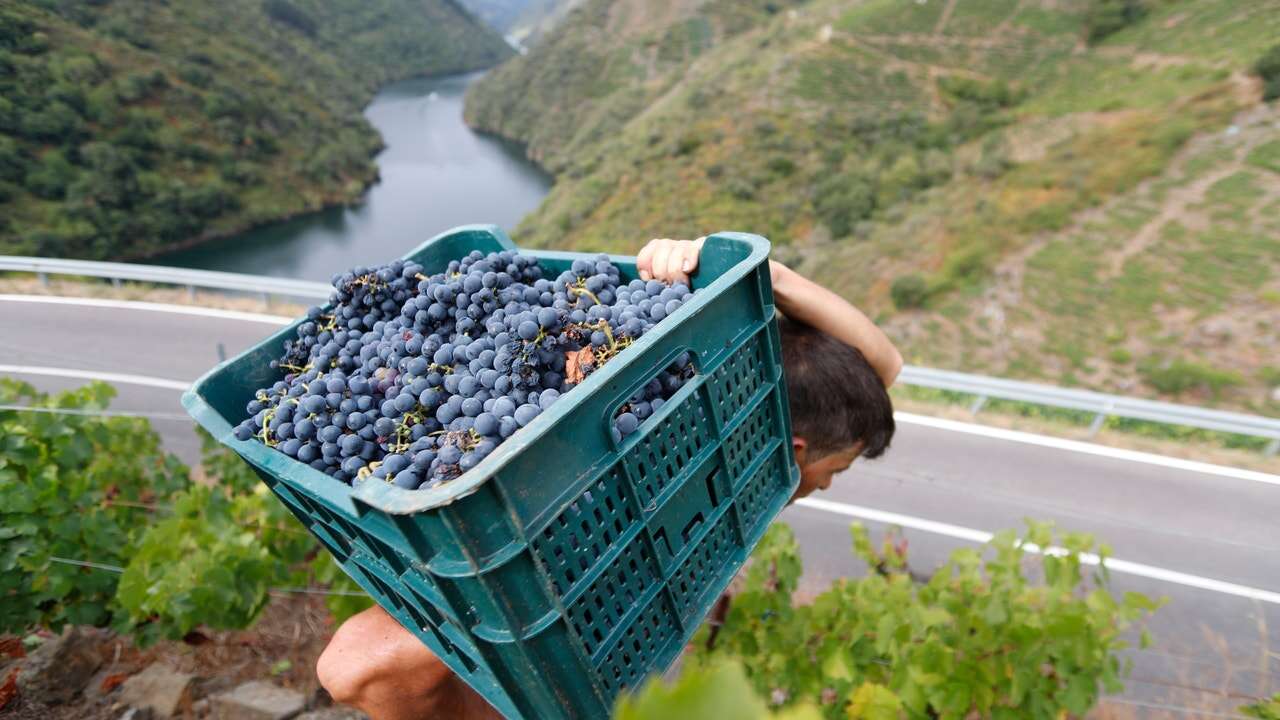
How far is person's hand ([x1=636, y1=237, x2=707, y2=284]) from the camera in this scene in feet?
5.16

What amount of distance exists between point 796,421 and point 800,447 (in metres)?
0.08

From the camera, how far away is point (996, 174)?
28469mm

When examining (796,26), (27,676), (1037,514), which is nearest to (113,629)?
(27,676)

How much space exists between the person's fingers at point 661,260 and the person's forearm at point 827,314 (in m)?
0.34

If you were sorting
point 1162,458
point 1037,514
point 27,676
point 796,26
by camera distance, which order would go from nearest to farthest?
point 27,676 < point 1037,514 < point 1162,458 < point 796,26

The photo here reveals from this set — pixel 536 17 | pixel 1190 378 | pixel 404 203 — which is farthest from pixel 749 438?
pixel 536 17

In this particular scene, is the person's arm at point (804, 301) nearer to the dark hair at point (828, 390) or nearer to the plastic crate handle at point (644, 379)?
the dark hair at point (828, 390)

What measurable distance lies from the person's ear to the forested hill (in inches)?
243

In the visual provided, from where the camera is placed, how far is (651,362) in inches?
43.9

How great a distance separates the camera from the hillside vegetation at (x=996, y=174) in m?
15.7

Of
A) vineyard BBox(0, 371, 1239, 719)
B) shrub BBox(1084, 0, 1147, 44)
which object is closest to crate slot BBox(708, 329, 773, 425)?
vineyard BBox(0, 371, 1239, 719)

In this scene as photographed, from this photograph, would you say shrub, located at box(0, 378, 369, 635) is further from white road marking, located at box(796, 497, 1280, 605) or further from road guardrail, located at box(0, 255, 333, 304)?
road guardrail, located at box(0, 255, 333, 304)

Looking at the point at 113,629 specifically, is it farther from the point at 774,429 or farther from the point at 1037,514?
the point at 1037,514

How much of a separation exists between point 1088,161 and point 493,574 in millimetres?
31740
